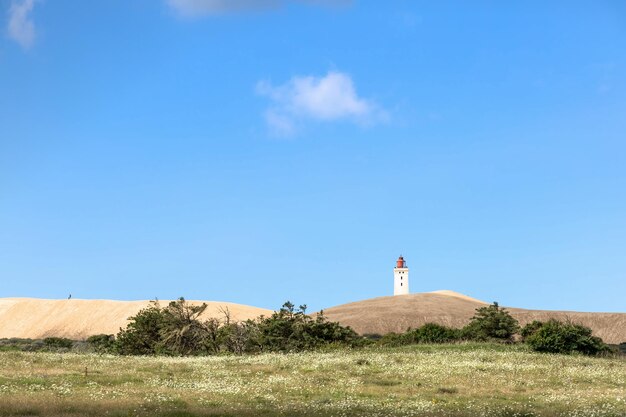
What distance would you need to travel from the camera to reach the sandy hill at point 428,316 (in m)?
113

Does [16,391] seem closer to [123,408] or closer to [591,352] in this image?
[123,408]

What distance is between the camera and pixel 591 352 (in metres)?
62.4

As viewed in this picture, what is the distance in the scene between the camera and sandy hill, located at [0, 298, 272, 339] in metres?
133

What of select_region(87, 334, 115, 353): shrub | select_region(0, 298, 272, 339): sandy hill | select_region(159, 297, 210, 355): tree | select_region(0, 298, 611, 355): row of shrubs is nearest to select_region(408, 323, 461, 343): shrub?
select_region(0, 298, 611, 355): row of shrubs

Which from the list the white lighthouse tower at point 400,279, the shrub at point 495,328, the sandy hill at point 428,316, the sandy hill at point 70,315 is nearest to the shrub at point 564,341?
the shrub at point 495,328

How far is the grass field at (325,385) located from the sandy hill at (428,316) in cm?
5605

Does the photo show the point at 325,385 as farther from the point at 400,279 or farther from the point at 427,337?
the point at 400,279

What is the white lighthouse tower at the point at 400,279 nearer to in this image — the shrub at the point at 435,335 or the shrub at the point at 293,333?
the shrub at the point at 435,335

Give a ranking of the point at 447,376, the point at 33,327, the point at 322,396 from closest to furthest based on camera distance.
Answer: the point at 322,396, the point at 447,376, the point at 33,327

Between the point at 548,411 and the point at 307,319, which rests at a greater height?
the point at 307,319

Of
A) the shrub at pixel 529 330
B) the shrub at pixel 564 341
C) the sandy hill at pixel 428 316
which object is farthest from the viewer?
the sandy hill at pixel 428 316

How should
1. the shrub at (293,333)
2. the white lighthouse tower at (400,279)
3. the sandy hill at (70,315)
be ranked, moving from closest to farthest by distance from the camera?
the shrub at (293,333) → the sandy hill at (70,315) → the white lighthouse tower at (400,279)

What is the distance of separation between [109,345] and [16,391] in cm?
4133

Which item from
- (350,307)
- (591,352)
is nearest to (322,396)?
(591,352)
